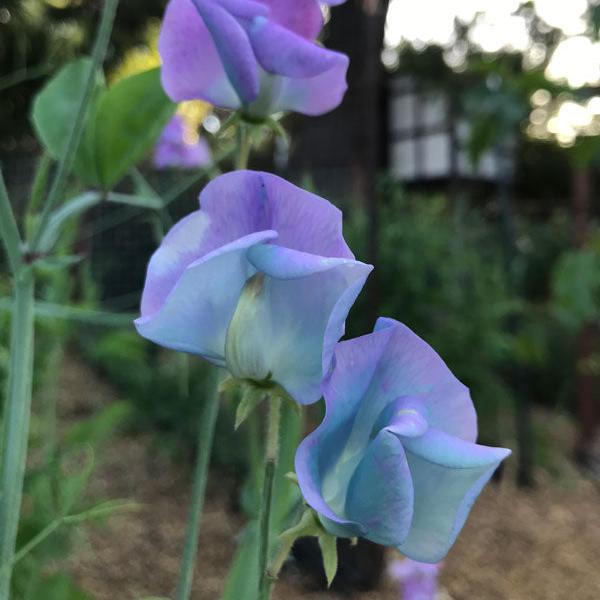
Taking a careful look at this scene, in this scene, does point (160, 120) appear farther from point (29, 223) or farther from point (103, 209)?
point (103, 209)

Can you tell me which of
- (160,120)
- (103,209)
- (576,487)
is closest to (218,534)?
(576,487)

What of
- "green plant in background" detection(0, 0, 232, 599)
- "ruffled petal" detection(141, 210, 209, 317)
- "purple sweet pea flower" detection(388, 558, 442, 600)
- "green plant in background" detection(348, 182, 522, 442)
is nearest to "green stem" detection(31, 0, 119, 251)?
"green plant in background" detection(0, 0, 232, 599)

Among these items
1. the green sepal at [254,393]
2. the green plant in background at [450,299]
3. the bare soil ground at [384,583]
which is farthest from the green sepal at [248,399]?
the green plant in background at [450,299]

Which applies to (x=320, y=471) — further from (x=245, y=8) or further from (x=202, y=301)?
(x=245, y=8)

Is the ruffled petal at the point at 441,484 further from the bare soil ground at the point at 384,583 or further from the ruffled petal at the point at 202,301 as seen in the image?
the bare soil ground at the point at 384,583

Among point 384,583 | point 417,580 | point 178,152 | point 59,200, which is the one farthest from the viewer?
point 178,152

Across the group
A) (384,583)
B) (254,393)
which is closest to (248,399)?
(254,393)

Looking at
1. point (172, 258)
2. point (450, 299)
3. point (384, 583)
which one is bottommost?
point (384, 583)
